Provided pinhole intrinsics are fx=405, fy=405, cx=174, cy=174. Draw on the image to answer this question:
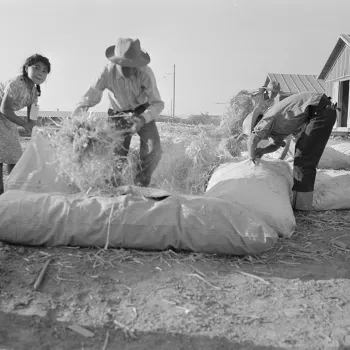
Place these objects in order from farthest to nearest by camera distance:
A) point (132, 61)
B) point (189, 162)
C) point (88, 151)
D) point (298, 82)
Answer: point (298, 82), point (189, 162), point (132, 61), point (88, 151)

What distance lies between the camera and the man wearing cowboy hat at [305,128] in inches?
153

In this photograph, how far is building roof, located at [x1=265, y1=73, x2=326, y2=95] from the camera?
19580 millimetres

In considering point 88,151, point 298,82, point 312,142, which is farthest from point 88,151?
point 298,82

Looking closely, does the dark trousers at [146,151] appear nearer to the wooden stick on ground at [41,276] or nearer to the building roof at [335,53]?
the wooden stick on ground at [41,276]

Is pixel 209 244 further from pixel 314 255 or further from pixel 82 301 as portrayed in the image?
pixel 82 301

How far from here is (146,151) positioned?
13.0ft

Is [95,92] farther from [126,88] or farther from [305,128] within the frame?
[305,128]

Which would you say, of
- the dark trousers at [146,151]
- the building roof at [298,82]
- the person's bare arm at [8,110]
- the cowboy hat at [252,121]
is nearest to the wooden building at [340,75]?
the building roof at [298,82]

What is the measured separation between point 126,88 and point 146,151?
2.07 ft

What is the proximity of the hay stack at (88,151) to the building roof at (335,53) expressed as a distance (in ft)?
47.1

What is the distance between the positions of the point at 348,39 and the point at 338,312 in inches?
602

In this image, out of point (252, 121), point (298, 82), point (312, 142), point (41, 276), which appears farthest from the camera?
point (298, 82)

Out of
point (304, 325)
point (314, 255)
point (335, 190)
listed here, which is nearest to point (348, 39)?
point (335, 190)

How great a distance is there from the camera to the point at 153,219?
9.32ft
